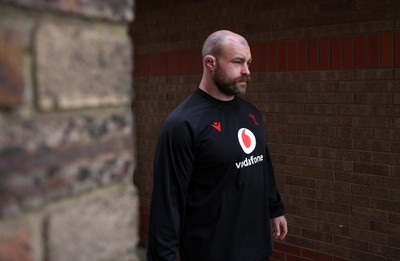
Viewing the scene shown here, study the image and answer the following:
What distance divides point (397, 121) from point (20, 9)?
3404 mm

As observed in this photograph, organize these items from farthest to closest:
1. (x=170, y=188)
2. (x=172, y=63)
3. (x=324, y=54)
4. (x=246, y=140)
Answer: (x=172, y=63)
(x=324, y=54)
(x=246, y=140)
(x=170, y=188)

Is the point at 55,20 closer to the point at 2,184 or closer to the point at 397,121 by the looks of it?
the point at 2,184

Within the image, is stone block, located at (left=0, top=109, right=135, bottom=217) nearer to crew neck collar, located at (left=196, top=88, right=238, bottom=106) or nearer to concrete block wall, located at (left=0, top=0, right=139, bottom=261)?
concrete block wall, located at (left=0, top=0, right=139, bottom=261)

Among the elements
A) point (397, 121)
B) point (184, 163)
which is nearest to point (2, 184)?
point (184, 163)

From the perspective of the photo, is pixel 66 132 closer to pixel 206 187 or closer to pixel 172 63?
pixel 206 187

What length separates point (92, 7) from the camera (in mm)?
814

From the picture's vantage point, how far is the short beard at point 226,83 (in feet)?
9.23

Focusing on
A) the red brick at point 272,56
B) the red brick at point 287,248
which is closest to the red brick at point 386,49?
the red brick at point 272,56

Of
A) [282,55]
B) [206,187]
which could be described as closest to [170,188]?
[206,187]

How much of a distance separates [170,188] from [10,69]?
1.91m

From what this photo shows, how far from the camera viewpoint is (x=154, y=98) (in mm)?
5656

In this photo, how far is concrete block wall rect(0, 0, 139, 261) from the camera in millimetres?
699

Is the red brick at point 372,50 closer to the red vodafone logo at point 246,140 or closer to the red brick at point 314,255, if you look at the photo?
the red vodafone logo at point 246,140

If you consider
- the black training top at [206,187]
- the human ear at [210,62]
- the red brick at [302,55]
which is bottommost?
the black training top at [206,187]
